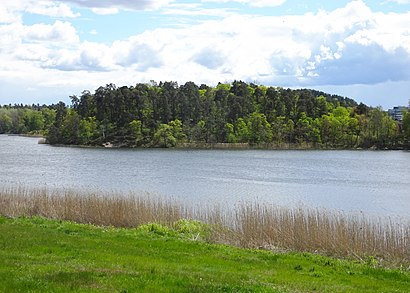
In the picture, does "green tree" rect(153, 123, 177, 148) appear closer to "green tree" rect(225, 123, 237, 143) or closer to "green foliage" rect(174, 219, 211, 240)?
"green tree" rect(225, 123, 237, 143)

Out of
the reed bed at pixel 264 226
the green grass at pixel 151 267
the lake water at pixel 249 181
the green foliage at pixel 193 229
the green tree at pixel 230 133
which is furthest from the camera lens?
the green tree at pixel 230 133

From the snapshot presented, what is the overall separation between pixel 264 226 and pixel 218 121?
343 ft

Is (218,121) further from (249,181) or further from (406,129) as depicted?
(249,181)

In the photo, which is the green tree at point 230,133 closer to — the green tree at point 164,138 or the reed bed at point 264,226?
the green tree at point 164,138

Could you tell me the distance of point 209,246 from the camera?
1540cm

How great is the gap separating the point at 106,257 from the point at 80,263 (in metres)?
1.09

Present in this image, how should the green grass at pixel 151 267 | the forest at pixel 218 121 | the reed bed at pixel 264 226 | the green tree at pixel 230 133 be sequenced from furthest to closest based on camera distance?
the green tree at pixel 230 133 < the forest at pixel 218 121 < the reed bed at pixel 264 226 < the green grass at pixel 151 267

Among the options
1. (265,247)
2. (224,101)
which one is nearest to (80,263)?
(265,247)

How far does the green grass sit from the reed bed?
6.57 feet

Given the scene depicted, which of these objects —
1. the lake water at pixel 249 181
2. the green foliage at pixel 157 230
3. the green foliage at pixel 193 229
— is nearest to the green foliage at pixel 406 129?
the lake water at pixel 249 181

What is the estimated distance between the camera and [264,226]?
1956 cm

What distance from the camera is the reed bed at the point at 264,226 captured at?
17828 millimetres

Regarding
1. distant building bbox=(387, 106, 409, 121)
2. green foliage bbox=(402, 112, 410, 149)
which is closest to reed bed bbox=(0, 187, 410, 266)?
green foliage bbox=(402, 112, 410, 149)

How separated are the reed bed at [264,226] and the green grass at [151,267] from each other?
6.57ft
